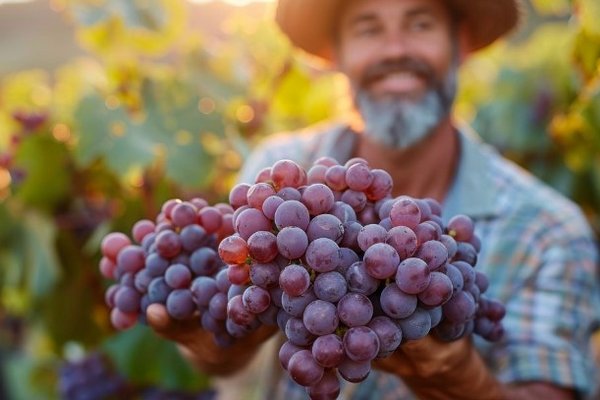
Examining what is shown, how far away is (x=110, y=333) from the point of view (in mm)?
2219

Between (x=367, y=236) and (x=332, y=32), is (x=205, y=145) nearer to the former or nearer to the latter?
(x=332, y=32)

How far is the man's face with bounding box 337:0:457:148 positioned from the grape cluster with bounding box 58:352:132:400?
1.22m

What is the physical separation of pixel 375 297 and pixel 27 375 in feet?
6.61

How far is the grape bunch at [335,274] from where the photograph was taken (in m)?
0.79

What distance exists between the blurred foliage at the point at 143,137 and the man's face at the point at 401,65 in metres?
0.32

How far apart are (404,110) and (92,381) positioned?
1343 millimetres

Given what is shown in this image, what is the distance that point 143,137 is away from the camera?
6.23 feet

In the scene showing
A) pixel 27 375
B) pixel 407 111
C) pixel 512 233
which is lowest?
pixel 27 375

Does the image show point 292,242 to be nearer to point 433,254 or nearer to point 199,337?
point 433,254

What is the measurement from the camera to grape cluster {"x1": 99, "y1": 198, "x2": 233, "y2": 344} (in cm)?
100

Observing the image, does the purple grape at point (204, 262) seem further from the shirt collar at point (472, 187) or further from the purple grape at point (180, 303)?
the shirt collar at point (472, 187)

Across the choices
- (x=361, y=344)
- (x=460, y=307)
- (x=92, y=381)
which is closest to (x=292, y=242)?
(x=361, y=344)

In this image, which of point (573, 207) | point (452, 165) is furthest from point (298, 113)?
point (573, 207)

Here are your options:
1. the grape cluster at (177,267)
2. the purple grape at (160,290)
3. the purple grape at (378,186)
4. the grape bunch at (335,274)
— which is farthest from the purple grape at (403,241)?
the purple grape at (160,290)
